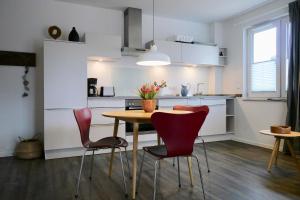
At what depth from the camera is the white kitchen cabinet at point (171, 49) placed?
4.51m

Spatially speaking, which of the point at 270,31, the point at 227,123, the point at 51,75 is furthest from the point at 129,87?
the point at 270,31

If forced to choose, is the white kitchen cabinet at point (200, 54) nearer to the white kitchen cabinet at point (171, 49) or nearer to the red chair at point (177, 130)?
the white kitchen cabinet at point (171, 49)

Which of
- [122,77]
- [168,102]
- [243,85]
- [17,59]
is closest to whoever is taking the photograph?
[17,59]

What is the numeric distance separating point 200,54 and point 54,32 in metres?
2.87

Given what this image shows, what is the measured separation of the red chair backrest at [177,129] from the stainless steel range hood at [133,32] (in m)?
2.67

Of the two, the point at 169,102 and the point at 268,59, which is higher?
the point at 268,59

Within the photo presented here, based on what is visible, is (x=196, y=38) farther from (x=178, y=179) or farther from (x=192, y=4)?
(x=178, y=179)

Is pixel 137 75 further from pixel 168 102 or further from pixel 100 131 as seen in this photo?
pixel 100 131

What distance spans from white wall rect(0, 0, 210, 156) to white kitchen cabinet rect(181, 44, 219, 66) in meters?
1.86

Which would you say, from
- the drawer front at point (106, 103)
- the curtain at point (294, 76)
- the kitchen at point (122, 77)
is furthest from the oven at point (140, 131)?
the curtain at point (294, 76)

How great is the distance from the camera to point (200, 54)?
486cm

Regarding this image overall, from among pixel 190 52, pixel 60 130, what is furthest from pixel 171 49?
pixel 60 130

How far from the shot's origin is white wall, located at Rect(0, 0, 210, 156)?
3.72 metres

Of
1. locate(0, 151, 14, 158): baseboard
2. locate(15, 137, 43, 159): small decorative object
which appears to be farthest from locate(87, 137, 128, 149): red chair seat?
locate(0, 151, 14, 158): baseboard
